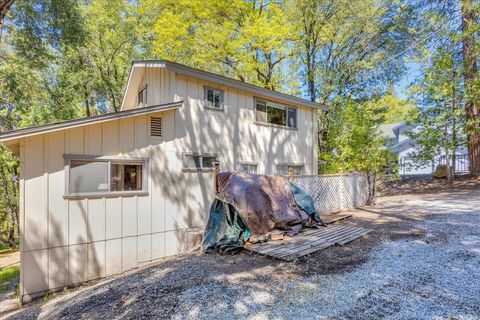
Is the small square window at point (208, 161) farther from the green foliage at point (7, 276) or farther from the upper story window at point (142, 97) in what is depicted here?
the green foliage at point (7, 276)

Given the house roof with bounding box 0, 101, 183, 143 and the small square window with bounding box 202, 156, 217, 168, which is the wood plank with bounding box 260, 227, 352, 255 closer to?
the small square window with bounding box 202, 156, 217, 168

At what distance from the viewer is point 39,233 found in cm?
526

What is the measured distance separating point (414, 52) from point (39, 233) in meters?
16.7

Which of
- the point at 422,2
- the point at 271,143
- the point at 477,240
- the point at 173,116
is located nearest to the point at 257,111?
the point at 271,143

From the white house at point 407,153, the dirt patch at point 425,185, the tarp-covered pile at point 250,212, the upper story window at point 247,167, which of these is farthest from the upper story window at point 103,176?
the dirt patch at point 425,185

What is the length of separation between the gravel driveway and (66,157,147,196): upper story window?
7.26 ft

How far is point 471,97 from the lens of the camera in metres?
12.0

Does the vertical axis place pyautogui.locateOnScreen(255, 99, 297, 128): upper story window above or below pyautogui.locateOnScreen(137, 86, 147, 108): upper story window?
below

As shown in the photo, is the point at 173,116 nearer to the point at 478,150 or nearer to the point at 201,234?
the point at 201,234

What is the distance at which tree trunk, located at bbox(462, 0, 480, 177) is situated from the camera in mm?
11586

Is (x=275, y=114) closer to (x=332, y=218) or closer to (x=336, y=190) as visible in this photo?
(x=336, y=190)

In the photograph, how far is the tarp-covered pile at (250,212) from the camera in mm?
5633

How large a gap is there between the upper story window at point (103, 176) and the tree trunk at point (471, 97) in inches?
551

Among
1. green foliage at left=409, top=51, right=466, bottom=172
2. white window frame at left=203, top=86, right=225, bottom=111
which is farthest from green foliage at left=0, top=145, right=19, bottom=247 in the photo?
green foliage at left=409, top=51, right=466, bottom=172
